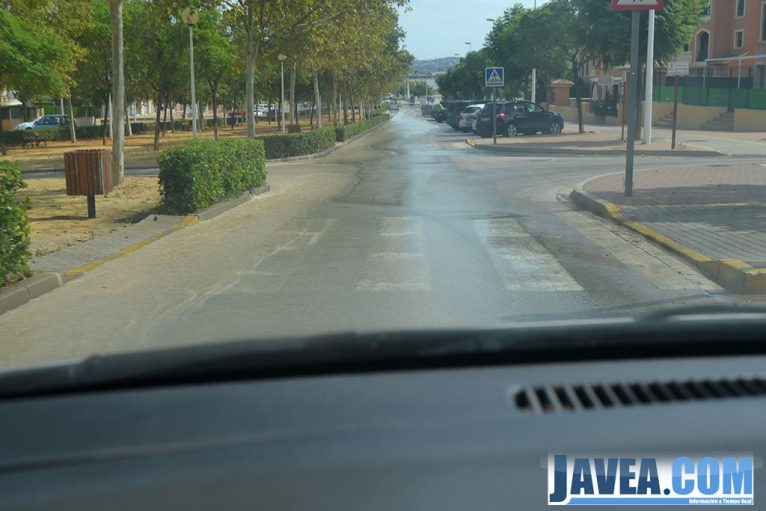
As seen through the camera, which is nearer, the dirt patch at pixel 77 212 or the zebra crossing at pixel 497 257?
the zebra crossing at pixel 497 257

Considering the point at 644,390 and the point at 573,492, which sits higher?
the point at 644,390

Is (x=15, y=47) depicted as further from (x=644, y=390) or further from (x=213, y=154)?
(x=644, y=390)

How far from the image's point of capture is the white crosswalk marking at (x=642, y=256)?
28.3 feet

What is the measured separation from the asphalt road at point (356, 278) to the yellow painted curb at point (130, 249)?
18cm

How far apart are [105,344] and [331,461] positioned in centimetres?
524

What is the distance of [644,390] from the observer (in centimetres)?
190

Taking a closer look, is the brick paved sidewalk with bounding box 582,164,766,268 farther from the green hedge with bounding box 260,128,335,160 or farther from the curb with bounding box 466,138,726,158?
the green hedge with bounding box 260,128,335,160

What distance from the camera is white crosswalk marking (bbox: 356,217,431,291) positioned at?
8363 millimetres

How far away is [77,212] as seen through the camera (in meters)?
15.3

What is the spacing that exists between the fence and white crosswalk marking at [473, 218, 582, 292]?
34418 mm

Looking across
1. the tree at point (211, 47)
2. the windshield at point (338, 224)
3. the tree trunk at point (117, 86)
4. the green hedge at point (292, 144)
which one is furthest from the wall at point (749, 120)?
the tree trunk at point (117, 86)

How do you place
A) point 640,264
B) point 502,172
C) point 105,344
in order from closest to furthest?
point 105,344 < point 640,264 < point 502,172

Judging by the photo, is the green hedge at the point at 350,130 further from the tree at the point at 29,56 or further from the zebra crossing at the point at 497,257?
the zebra crossing at the point at 497,257

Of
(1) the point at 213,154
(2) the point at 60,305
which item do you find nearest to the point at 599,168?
(1) the point at 213,154
